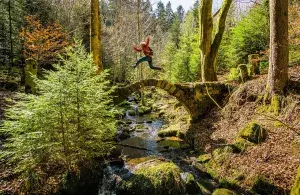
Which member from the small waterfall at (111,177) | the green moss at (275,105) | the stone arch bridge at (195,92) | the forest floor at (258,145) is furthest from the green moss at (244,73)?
the small waterfall at (111,177)

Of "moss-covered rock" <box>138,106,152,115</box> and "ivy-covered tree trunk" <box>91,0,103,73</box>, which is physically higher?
"ivy-covered tree trunk" <box>91,0,103,73</box>

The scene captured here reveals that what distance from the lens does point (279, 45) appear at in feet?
29.9

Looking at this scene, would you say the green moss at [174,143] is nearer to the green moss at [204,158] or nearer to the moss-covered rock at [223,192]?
the green moss at [204,158]

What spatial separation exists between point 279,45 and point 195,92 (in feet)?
15.6

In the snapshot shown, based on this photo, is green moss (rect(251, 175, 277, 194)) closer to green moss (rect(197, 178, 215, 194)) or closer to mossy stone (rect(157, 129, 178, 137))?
green moss (rect(197, 178, 215, 194))

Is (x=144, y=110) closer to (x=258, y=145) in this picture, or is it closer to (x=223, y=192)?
(x=258, y=145)

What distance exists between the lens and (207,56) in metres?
13.9

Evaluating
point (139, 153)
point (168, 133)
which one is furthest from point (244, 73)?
point (139, 153)

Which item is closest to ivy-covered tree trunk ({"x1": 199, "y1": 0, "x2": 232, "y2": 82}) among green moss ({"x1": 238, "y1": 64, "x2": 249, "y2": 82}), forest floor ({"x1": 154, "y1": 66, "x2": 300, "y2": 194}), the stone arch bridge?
the stone arch bridge

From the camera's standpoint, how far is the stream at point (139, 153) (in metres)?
8.14

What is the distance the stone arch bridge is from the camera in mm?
12750

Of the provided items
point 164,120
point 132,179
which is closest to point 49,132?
point 132,179

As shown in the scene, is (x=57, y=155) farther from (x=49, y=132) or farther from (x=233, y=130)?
(x=233, y=130)

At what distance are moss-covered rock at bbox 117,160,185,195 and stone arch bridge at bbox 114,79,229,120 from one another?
18.7 feet
